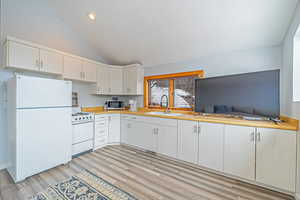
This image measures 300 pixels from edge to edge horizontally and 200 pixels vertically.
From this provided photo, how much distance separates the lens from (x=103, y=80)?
3.42 m

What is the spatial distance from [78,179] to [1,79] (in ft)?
7.19

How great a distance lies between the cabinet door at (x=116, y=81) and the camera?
11.8 feet

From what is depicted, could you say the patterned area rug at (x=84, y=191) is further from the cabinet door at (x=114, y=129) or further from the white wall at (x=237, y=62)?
the white wall at (x=237, y=62)

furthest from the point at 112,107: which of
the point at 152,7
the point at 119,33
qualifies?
the point at 152,7

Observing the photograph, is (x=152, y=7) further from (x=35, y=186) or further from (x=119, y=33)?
(x=35, y=186)

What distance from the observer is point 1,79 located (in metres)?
2.18

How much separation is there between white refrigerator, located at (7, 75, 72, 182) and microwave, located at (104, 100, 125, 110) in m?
1.26

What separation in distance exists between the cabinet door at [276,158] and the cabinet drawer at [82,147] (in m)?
3.05

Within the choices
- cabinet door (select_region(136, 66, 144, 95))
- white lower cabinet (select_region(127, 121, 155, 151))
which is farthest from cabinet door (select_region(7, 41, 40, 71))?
white lower cabinet (select_region(127, 121, 155, 151))

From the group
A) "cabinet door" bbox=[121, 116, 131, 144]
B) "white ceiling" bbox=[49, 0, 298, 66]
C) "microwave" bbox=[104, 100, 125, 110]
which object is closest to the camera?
"white ceiling" bbox=[49, 0, 298, 66]

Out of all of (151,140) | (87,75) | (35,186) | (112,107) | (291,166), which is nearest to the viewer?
(291,166)

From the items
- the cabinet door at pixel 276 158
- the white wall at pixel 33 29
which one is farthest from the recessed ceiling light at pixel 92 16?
the cabinet door at pixel 276 158

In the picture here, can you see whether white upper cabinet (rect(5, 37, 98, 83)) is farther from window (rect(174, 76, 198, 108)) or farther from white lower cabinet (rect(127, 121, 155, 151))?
window (rect(174, 76, 198, 108))

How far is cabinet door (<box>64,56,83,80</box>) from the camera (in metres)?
2.67
